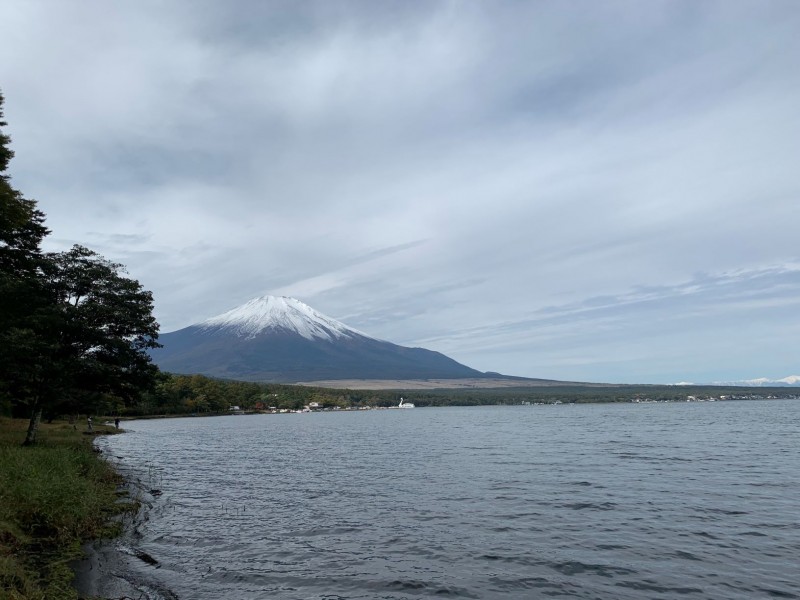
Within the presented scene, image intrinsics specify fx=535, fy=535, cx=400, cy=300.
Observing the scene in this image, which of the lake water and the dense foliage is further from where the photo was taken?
the dense foliage

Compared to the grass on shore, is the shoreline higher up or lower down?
lower down

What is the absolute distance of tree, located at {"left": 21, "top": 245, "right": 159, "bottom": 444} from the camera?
3659 centimetres

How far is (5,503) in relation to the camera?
17.8 m

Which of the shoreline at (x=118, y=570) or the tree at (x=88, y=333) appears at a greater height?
the tree at (x=88, y=333)

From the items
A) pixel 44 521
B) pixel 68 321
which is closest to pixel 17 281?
pixel 68 321

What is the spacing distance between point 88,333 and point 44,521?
21.5 m

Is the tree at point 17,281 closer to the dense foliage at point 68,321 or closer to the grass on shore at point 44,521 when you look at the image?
the dense foliage at point 68,321

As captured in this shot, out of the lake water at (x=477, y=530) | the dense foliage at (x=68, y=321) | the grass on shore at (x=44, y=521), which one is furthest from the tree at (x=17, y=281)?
the lake water at (x=477, y=530)

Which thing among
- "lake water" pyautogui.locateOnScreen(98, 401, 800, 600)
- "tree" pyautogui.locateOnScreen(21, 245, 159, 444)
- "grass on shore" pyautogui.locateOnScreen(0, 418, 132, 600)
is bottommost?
"lake water" pyautogui.locateOnScreen(98, 401, 800, 600)

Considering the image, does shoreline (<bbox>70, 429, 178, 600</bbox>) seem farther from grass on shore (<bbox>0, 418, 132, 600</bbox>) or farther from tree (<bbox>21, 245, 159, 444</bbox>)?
tree (<bbox>21, 245, 159, 444</bbox>)

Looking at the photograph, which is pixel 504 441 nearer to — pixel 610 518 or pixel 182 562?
pixel 610 518

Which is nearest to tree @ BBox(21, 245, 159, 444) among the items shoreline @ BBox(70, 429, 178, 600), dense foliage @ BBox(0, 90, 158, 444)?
dense foliage @ BBox(0, 90, 158, 444)

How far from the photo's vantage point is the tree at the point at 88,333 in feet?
120

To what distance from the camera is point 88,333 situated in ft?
123
